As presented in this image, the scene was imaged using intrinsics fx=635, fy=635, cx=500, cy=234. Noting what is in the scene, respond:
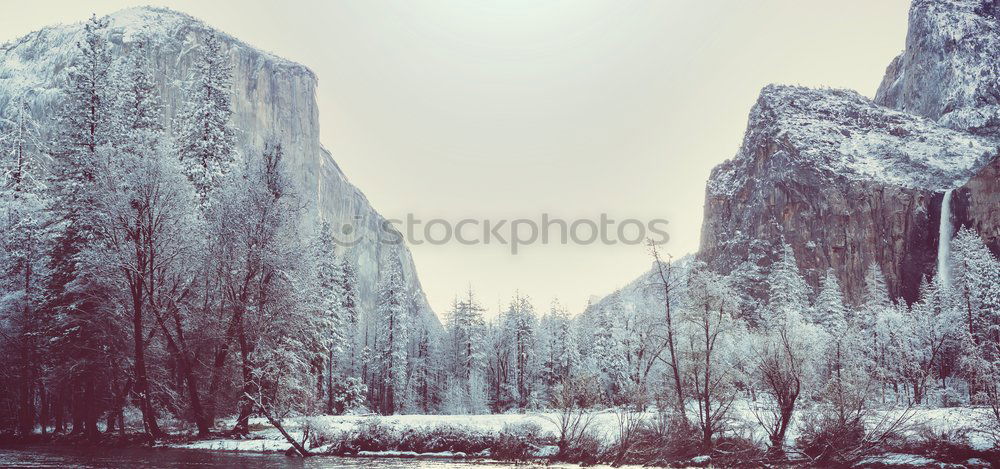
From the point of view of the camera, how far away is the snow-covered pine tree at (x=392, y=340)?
57344 mm

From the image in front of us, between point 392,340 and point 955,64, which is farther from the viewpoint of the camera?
point 955,64

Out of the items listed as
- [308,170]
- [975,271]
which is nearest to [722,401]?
[975,271]

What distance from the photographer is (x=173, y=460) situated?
1909 centimetres

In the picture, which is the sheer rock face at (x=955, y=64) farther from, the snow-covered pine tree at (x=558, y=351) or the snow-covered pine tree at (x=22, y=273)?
the snow-covered pine tree at (x=22, y=273)

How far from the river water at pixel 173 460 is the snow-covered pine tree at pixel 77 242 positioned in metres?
3.10

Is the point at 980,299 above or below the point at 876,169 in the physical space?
below

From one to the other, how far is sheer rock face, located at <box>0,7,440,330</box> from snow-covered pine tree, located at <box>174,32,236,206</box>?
5411 centimetres

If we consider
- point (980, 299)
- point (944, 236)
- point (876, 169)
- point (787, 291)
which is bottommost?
point (980, 299)

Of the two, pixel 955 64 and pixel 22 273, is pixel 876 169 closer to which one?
pixel 955 64

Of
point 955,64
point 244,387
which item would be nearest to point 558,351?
point 244,387

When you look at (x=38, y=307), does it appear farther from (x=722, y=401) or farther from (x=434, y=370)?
(x=434, y=370)

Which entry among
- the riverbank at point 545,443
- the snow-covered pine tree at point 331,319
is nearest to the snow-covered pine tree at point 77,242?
the riverbank at point 545,443

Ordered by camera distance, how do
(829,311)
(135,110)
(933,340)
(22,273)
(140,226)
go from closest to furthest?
(140,226)
(22,273)
(135,110)
(933,340)
(829,311)

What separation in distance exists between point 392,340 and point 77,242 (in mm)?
34458
